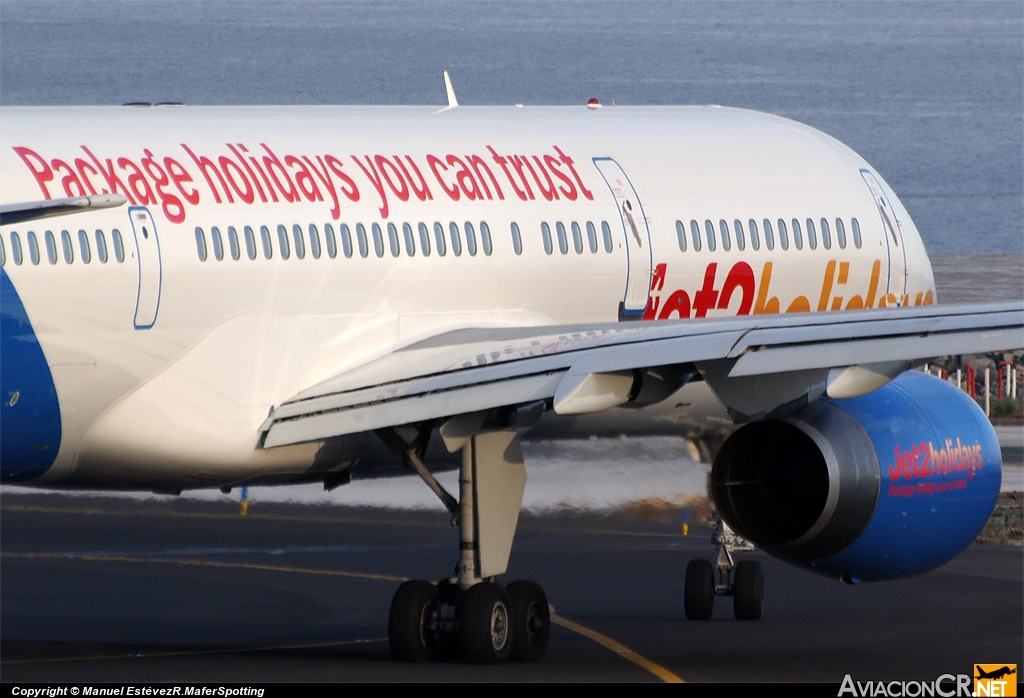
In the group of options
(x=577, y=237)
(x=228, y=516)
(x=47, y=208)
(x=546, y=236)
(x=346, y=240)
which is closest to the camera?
(x=47, y=208)

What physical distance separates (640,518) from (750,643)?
448 inches

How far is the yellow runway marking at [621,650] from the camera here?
18.8m

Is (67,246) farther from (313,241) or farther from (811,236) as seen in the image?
(811,236)

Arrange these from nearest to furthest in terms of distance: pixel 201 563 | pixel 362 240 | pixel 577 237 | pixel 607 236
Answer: pixel 362 240 → pixel 577 237 → pixel 607 236 → pixel 201 563

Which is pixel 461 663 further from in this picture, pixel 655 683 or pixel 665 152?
pixel 665 152

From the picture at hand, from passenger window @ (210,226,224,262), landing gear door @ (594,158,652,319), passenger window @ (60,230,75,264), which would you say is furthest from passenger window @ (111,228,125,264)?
landing gear door @ (594,158,652,319)

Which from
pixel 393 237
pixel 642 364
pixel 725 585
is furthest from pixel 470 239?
pixel 725 585

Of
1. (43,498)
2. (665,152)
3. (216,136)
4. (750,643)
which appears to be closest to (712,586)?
(750,643)

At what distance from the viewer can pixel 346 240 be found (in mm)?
20359

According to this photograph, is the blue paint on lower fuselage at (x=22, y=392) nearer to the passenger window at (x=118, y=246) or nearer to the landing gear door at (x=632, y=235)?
the passenger window at (x=118, y=246)

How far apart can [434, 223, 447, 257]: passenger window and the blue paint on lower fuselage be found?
475 cm

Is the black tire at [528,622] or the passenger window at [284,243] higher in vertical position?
the passenger window at [284,243]

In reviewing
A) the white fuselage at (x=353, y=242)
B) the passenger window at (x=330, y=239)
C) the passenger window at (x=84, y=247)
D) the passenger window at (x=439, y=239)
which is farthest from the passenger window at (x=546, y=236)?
the passenger window at (x=84, y=247)

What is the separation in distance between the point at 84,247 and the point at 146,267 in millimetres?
584
